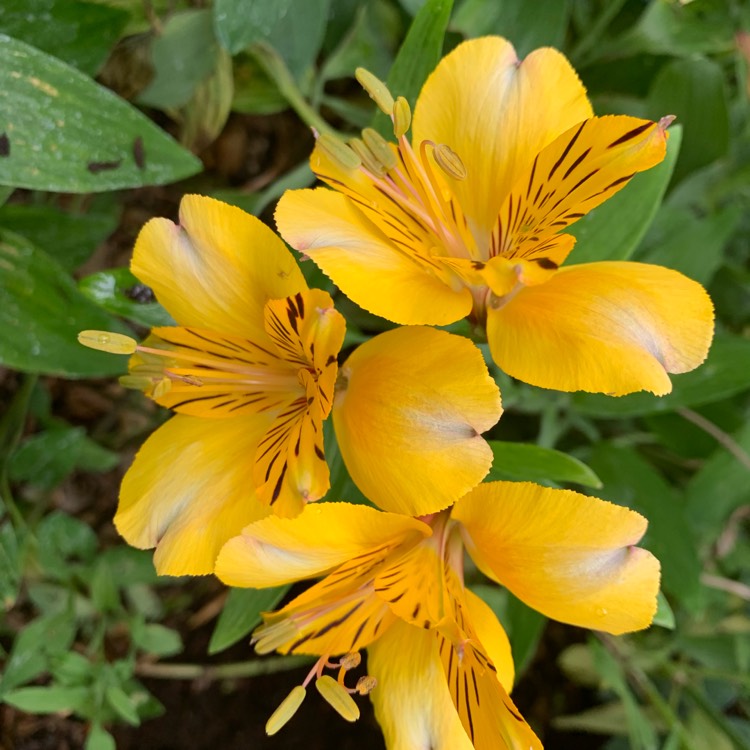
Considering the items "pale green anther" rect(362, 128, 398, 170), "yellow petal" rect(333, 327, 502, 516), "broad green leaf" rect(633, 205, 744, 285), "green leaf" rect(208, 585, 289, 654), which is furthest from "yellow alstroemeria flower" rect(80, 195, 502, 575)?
"broad green leaf" rect(633, 205, 744, 285)

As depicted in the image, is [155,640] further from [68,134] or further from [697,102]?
[697,102]

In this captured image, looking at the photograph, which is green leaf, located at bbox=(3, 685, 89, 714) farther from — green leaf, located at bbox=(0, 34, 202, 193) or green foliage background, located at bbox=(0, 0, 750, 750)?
green leaf, located at bbox=(0, 34, 202, 193)

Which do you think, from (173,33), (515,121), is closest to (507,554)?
(515,121)

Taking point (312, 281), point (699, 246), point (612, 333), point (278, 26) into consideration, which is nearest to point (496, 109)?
point (612, 333)

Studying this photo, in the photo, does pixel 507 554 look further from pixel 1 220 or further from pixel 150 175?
pixel 1 220

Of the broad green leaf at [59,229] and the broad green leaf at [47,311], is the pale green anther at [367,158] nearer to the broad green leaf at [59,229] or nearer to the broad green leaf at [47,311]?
the broad green leaf at [47,311]

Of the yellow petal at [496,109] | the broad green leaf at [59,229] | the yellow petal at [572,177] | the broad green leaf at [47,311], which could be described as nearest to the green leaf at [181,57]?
the broad green leaf at [59,229]
